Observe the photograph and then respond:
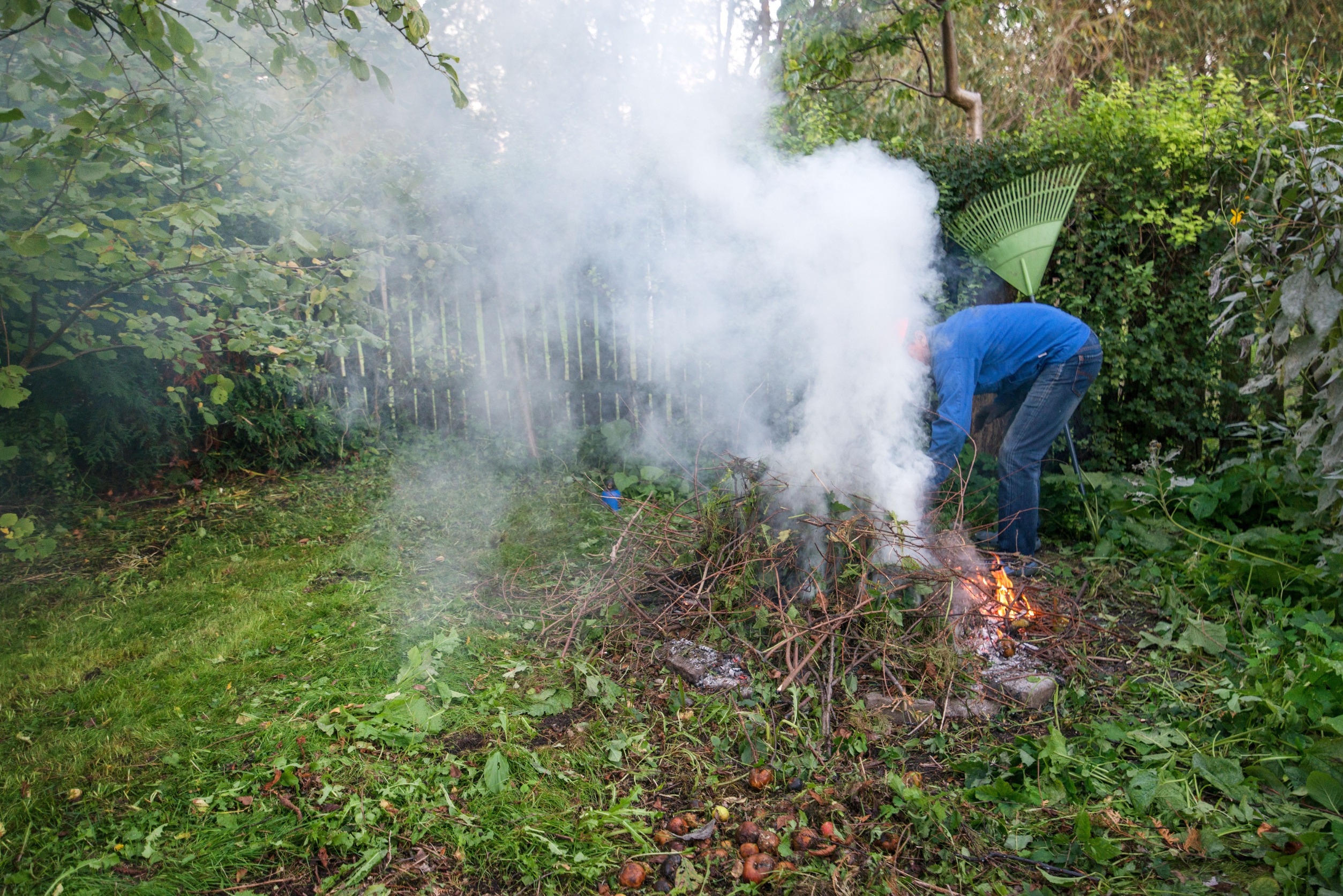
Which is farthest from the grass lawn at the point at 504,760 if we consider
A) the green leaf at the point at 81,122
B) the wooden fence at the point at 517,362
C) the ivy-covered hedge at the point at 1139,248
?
the wooden fence at the point at 517,362

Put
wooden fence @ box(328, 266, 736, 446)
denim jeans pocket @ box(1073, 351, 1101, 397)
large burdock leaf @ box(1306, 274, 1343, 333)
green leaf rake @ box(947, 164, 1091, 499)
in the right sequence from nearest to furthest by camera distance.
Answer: large burdock leaf @ box(1306, 274, 1343, 333)
denim jeans pocket @ box(1073, 351, 1101, 397)
green leaf rake @ box(947, 164, 1091, 499)
wooden fence @ box(328, 266, 736, 446)

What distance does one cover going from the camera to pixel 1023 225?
15.8 ft

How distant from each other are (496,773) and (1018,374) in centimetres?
350

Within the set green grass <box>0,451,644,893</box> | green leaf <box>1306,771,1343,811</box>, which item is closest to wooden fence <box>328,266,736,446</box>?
green grass <box>0,451,644,893</box>

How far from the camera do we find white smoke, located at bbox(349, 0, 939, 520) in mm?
3719

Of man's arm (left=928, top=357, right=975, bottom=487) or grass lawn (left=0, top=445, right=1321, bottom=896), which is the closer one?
grass lawn (left=0, top=445, right=1321, bottom=896)

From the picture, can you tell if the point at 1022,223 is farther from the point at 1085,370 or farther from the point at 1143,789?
the point at 1143,789

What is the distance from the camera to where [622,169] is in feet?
16.9

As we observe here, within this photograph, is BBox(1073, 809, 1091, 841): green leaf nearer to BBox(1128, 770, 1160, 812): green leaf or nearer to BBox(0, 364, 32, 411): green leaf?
BBox(1128, 770, 1160, 812): green leaf

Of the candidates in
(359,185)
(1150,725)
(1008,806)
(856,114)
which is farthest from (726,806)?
(856,114)

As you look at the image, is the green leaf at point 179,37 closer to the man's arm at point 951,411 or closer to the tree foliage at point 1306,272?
the man's arm at point 951,411

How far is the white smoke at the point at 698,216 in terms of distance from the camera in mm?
3719

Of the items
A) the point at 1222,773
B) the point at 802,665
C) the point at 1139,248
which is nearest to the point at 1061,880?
the point at 1222,773

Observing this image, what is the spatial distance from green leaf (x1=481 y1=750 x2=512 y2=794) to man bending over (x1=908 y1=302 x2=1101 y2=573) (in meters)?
2.39
